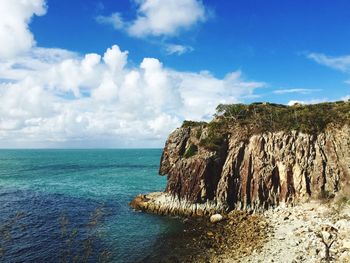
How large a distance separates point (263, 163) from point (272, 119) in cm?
960

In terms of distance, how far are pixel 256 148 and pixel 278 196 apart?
29.3 feet

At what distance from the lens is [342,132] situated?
50.9 meters

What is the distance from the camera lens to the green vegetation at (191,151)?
5903cm

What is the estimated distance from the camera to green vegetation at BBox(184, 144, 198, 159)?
59.0m

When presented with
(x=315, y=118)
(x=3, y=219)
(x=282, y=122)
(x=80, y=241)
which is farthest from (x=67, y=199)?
(x=315, y=118)

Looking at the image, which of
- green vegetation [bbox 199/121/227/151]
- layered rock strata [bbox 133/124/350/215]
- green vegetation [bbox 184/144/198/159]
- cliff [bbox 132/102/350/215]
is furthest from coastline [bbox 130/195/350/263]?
green vegetation [bbox 199/121/227/151]

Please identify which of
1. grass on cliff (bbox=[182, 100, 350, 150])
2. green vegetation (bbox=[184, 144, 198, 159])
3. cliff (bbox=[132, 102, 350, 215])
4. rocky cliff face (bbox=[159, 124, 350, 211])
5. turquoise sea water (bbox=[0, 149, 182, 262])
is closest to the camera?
turquoise sea water (bbox=[0, 149, 182, 262])

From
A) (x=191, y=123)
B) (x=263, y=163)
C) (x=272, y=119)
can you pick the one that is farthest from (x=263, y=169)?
(x=191, y=123)

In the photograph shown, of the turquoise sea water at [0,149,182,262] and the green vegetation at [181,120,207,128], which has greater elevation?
the green vegetation at [181,120,207,128]

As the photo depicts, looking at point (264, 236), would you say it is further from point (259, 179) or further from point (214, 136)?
point (214, 136)

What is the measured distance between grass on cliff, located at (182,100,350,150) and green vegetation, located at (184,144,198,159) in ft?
6.25

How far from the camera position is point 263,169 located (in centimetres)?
5341

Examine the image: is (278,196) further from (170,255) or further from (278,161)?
(170,255)

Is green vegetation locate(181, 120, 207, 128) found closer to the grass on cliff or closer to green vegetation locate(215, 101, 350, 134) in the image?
the grass on cliff
